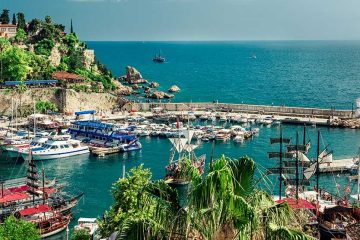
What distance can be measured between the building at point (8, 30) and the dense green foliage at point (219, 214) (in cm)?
8964

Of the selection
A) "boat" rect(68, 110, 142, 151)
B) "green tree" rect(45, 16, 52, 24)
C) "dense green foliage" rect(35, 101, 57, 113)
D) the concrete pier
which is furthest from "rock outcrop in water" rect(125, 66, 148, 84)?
"boat" rect(68, 110, 142, 151)

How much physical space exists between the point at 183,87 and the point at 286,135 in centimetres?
6745

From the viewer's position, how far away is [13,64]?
80.8 metres

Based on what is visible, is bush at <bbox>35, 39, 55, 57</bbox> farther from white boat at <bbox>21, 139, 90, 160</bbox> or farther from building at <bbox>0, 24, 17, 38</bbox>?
white boat at <bbox>21, 139, 90, 160</bbox>

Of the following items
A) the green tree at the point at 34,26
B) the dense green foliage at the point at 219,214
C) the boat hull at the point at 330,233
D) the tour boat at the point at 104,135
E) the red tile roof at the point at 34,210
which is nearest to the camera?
the dense green foliage at the point at 219,214

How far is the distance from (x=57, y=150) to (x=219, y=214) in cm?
5212

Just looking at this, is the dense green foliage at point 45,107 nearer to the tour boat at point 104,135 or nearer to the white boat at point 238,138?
the tour boat at point 104,135

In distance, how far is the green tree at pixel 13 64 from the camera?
8038cm

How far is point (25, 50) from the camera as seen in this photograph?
8981 cm

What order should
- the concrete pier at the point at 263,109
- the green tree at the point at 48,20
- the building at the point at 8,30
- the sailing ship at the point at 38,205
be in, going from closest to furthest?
1. the sailing ship at the point at 38,205
2. the concrete pier at the point at 263,109
3. the building at the point at 8,30
4. the green tree at the point at 48,20

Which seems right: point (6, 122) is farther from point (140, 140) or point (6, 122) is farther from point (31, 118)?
point (140, 140)

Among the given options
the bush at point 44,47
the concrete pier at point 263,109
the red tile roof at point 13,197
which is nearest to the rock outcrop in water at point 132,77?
the bush at point 44,47

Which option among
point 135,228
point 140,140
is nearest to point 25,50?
point 140,140

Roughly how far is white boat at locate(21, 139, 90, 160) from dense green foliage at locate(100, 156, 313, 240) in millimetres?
49673
